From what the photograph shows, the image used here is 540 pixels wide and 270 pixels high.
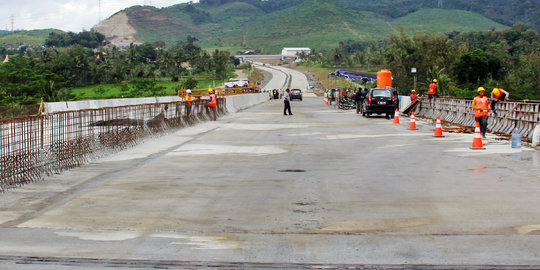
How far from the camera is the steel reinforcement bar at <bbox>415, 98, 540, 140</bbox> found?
20.7 meters

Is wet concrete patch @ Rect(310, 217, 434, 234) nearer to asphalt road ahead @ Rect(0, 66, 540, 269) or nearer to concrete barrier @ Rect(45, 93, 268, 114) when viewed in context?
asphalt road ahead @ Rect(0, 66, 540, 269)

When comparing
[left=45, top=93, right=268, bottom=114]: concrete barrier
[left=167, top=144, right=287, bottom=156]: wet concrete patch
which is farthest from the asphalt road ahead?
[left=45, top=93, right=268, bottom=114]: concrete barrier

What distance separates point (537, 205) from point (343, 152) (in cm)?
823

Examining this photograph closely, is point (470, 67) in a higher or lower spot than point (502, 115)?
higher

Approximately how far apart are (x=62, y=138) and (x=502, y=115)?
16784 millimetres

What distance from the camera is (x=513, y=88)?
7956cm

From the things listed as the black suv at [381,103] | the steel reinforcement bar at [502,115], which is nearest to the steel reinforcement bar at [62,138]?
the steel reinforcement bar at [502,115]

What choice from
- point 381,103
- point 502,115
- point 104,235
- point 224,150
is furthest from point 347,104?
point 104,235

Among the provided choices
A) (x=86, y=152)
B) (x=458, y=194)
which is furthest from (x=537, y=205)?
(x=86, y=152)

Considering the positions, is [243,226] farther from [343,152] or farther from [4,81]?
[4,81]

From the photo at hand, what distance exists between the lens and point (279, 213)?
347 inches

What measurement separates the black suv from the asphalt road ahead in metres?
19.6

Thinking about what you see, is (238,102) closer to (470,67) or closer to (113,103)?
(113,103)

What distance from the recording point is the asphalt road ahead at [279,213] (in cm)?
653
